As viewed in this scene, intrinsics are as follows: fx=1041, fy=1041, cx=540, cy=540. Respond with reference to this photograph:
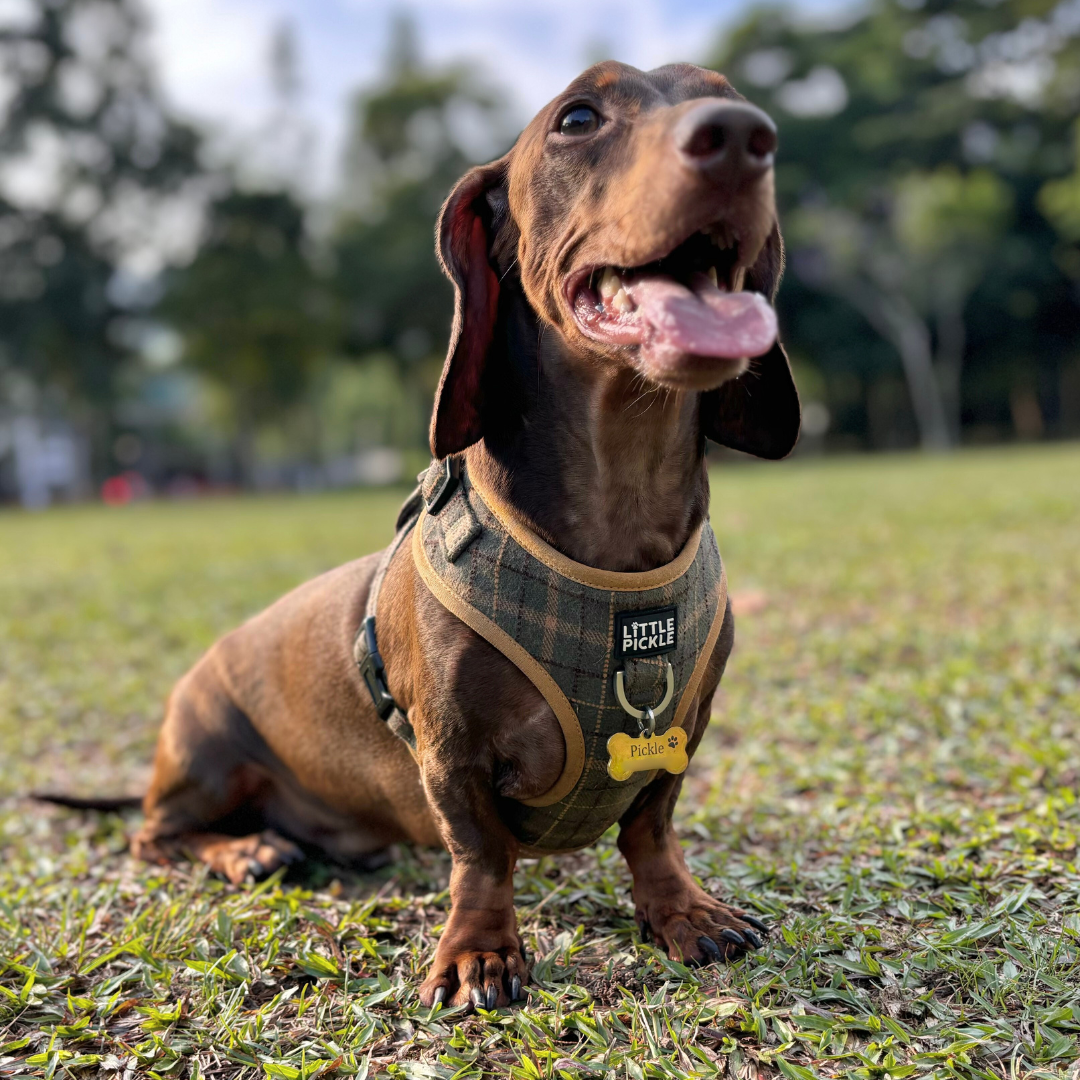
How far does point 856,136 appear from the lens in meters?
37.1

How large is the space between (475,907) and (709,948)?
557 mm

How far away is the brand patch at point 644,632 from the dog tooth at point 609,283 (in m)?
0.66

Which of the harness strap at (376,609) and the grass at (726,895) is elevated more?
the harness strap at (376,609)

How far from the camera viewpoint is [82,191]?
106 ft

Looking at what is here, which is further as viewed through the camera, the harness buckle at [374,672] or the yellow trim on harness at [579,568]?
the harness buckle at [374,672]

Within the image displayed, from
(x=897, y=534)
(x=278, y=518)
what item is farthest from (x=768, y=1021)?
(x=278, y=518)

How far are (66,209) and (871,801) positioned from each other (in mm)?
34623

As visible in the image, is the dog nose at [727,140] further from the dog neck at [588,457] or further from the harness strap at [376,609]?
the harness strap at [376,609]

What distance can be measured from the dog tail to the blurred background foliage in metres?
29.2

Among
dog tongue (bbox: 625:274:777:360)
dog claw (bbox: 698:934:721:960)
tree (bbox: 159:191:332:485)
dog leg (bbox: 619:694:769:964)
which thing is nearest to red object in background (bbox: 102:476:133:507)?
tree (bbox: 159:191:332:485)

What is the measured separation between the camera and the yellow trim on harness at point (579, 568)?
220 centimetres

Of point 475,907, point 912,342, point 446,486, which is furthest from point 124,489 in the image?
point 475,907

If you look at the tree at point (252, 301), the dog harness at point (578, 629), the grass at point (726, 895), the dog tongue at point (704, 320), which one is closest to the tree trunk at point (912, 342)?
the tree at point (252, 301)

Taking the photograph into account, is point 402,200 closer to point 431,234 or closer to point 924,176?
point 431,234
